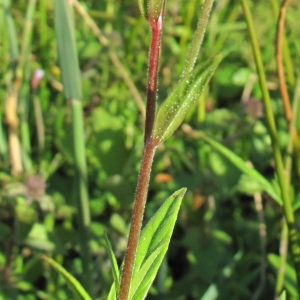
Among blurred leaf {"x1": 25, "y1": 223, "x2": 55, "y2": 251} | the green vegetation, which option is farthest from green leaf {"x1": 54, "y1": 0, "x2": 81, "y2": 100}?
blurred leaf {"x1": 25, "y1": 223, "x2": 55, "y2": 251}

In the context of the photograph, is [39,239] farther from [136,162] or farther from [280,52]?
[280,52]

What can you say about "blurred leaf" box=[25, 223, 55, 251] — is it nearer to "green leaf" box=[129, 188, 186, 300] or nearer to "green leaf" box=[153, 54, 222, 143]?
"green leaf" box=[129, 188, 186, 300]

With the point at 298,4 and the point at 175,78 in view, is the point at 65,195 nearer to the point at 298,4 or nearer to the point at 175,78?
the point at 175,78

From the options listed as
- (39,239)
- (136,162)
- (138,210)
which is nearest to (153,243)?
(138,210)

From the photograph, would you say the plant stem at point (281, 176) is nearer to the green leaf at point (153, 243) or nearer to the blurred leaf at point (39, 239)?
the green leaf at point (153, 243)

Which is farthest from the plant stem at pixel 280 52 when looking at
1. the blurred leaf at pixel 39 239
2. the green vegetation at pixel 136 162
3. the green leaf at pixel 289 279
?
the blurred leaf at pixel 39 239
